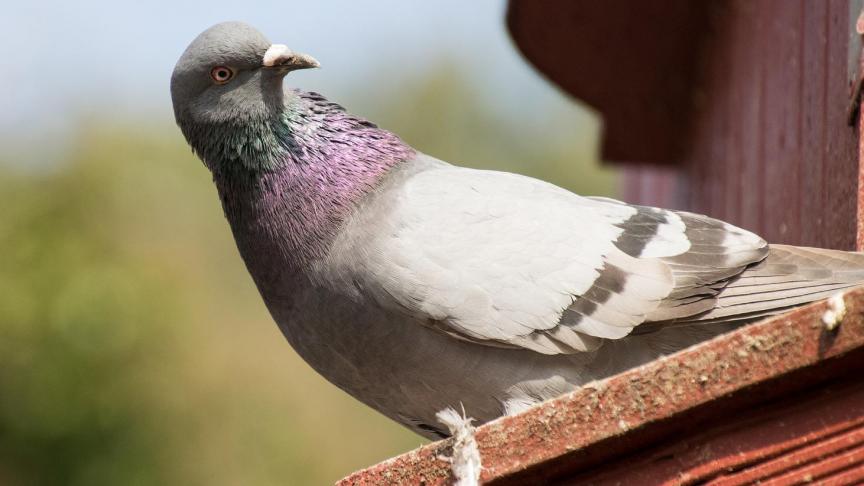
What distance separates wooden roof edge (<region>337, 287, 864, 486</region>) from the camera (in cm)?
242

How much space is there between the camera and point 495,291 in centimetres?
341

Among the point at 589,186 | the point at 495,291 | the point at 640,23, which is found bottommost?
the point at 589,186

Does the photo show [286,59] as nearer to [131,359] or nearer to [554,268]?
[554,268]

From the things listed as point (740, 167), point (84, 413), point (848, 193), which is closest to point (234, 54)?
point (848, 193)

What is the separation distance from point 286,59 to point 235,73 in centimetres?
21

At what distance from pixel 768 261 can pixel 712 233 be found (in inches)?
9.3

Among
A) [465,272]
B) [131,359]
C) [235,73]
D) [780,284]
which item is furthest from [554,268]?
[131,359]

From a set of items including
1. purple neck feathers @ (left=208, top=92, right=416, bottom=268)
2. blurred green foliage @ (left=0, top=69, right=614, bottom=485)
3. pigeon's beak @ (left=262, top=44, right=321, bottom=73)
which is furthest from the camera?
blurred green foliage @ (left=0, top=69, right=614, bottom=485)

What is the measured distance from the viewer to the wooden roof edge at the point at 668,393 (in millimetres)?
2418

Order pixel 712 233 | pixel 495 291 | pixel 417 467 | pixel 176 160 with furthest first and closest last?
pixel 176 160
pixel 712 233
pixel 495 291
pixel 417 467

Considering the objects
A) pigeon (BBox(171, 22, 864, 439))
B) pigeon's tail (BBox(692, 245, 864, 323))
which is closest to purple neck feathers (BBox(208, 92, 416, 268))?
pigeon (BBox(171, 22, 864, 439))

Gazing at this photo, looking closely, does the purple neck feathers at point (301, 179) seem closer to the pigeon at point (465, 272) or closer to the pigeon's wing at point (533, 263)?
the pigeon at point (465, 272)

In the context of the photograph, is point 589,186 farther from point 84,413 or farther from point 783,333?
point 783,333

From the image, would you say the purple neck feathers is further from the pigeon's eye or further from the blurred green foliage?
the blurred green foliage
